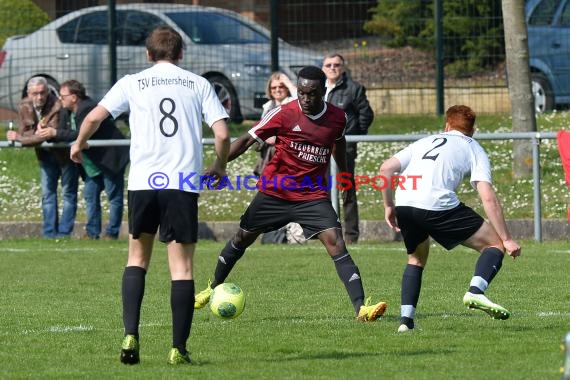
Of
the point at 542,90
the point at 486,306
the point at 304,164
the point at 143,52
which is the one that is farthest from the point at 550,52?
the point at 486,306

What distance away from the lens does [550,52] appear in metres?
20.8

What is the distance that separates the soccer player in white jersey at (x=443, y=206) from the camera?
9289mm

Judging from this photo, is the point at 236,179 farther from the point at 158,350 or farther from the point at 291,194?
the point at 158,350

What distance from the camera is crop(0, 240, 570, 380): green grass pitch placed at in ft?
26.2

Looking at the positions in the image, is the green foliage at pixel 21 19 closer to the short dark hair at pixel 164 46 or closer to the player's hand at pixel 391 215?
the player's hand at pixel 391 215

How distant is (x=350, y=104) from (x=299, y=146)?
5.52m

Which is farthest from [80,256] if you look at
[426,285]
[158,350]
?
[158,350]

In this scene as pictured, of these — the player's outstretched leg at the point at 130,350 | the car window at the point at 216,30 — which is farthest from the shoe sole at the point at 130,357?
the car window at the point at 216,30

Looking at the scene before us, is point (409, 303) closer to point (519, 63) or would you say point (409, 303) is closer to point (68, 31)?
point (519, 63)

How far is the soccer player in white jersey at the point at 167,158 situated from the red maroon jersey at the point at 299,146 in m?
1.84

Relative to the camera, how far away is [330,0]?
21.0 m

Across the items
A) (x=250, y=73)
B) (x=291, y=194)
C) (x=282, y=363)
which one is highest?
(x=250, y=73)

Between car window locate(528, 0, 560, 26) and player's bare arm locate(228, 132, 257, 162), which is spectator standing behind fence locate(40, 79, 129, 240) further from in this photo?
car window locate(528, 0, 560, 26)

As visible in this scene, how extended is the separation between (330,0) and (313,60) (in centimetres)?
100
